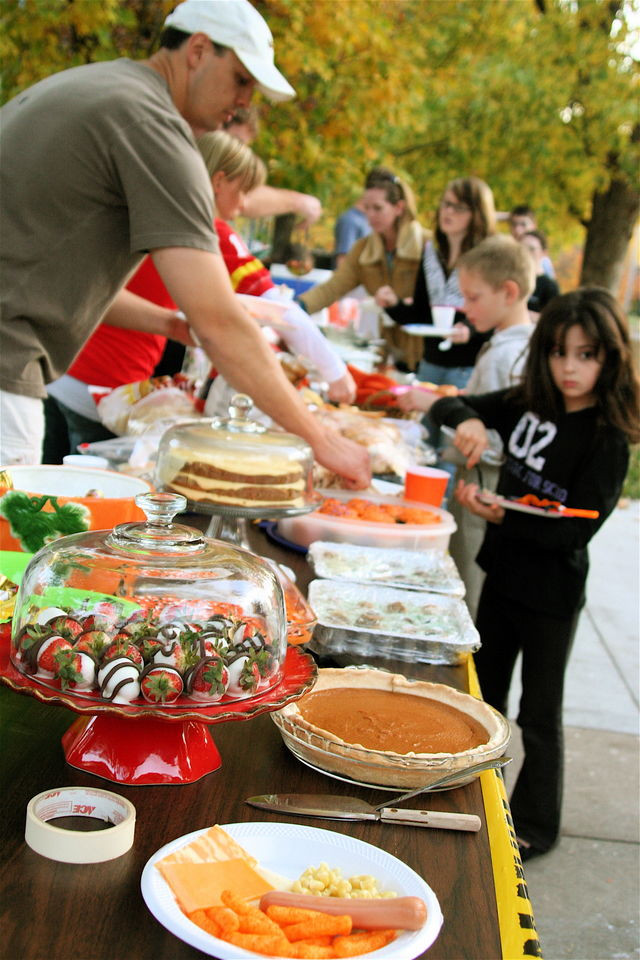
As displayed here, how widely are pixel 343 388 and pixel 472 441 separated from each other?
740 millimetres

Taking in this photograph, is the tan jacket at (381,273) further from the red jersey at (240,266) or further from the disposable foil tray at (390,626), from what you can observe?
the disposable foil tray at (390,626)

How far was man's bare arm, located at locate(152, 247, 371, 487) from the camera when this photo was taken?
8.01ft

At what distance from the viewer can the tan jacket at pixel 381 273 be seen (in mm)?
6367

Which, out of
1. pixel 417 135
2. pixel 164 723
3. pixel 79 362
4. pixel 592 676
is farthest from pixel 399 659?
pixel 417 135

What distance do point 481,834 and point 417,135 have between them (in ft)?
48.1

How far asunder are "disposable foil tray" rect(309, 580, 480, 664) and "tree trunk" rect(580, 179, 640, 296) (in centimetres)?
1303

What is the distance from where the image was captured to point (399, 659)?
1.89 meters

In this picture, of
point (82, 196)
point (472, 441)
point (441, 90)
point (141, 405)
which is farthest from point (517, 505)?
point (441, 90)

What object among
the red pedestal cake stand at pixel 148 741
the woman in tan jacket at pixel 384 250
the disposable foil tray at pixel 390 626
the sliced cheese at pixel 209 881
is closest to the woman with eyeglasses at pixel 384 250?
the woman in tan jacket at pixel 384 250

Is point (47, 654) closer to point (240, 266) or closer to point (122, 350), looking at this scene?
point (122, 350)

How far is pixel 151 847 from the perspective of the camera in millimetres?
1146

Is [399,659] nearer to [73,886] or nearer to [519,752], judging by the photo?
[73,886]

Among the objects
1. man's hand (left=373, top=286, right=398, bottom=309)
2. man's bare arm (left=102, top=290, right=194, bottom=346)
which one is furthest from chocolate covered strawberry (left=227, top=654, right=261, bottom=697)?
man's hand (left=373, top=286, right=398, bottom=309)

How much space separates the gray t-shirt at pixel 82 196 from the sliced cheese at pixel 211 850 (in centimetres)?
161
